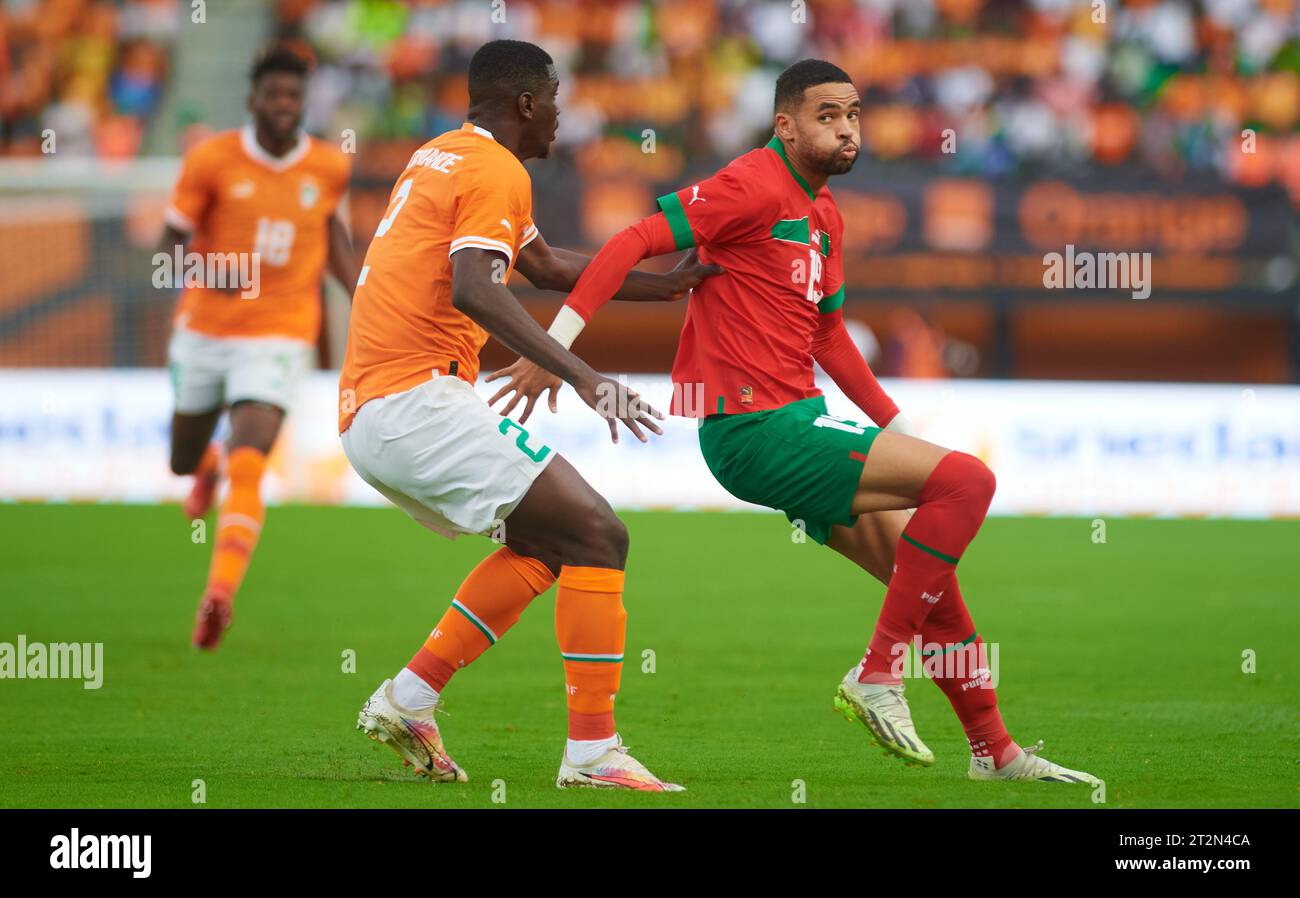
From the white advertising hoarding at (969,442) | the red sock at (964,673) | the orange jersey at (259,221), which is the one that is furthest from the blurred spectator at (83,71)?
the red sock at (964,673)

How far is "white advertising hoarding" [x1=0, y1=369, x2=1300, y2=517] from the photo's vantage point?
15.5 metres

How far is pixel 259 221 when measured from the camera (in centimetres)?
913

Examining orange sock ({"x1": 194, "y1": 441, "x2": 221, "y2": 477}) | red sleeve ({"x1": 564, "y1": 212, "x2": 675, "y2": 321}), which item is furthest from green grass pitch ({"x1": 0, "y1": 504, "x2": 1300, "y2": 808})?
red sleeve ({"x1": 564, "y1": 212, "x2": 675, "y2": 321})

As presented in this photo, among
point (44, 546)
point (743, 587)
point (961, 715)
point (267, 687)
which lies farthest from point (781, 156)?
point (44, 546)

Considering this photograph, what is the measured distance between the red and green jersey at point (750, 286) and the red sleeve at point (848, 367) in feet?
0.78

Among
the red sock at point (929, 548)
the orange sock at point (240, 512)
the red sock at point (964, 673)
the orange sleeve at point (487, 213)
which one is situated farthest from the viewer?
the orange sock at point (240, 512)

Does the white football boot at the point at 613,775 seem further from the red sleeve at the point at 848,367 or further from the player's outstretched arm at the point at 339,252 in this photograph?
the player's outstretched arm at the point at 339,252

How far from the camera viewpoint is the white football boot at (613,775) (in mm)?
5426

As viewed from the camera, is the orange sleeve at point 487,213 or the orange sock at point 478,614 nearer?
the orange sleeve at point 487,213

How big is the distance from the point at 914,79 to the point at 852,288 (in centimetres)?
445

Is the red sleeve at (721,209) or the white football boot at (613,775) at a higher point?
the red sleeve at (721,209)

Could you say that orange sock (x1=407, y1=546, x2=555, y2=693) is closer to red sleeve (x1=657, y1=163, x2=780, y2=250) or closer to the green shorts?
the green shorts

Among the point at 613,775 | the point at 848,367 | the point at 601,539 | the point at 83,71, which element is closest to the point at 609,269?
the point at 601,539

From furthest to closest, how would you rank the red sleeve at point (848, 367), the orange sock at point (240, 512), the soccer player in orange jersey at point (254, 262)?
the soccer player in orange jersey at point (254, 262) < the orange sock at point (240, 512) < the red sleeve at point (848, 367)
